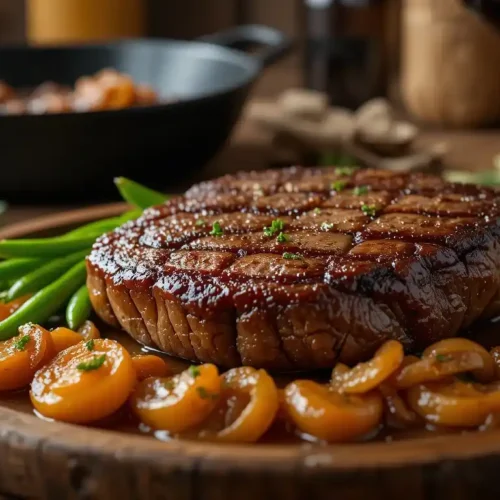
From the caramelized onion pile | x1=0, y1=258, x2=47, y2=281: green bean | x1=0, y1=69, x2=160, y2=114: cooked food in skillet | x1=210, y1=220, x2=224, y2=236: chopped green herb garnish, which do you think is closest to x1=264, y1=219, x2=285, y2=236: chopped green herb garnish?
x1=210, y1=220, x2=224, y2=236: chopped green herb garnish

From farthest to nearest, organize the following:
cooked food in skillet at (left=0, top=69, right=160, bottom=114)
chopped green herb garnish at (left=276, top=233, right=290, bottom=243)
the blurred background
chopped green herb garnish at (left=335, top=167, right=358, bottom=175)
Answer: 1. the blurred background
2. cooked food in skillet at (left=0, top=69, right=160, bottom=114)
3. chopped green herb garnish at (left=335, top=167, right=358, bottom=175)
4. chopped green herb garnish at (left=276, top=233, right=290, bottom=243)

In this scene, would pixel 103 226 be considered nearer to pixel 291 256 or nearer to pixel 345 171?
pixel 345 171

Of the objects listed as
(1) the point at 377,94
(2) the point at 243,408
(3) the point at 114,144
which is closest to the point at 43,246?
(2) the point at 243,408

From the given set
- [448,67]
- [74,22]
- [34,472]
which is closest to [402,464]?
[34,472]

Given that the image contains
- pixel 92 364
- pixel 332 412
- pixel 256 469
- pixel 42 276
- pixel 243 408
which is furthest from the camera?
pixel 42 276

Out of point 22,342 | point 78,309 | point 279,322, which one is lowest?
point 78,309

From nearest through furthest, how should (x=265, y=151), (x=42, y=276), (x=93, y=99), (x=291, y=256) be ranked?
1. (x=291, y=256)
2. (x=42, y=276)
3. (x=93, y=99)
4. (x=265, y=151)

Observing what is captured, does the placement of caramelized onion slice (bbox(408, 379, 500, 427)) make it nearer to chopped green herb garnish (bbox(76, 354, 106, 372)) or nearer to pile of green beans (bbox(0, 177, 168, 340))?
chopped green herb garnish (bbox(76, 354, 106, 372))

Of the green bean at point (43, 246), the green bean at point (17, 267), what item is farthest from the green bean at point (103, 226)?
the green bean at point (17, 267)
